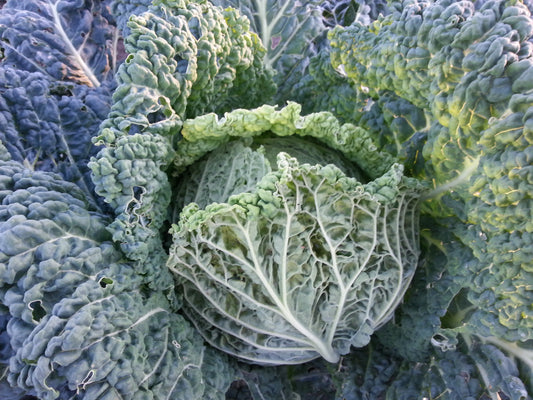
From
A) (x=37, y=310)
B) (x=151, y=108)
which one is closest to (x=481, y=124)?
(x=151, y=108)

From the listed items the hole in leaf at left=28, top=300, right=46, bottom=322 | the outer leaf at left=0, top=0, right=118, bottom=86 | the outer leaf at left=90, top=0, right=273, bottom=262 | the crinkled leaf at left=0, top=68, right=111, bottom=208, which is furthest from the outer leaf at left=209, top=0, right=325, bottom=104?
the hole in leaf at left=28, top=300, right=46, bottom=322

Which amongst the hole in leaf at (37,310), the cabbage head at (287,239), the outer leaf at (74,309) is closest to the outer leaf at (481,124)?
the cabbage head at (287,239)

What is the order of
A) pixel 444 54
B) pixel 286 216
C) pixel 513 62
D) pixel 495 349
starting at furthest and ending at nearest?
1. pixel 495 349
2. pixel 286 216
3. pixel 444 54
4. pixel 513 62

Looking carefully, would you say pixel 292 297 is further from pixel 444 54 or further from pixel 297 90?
pixel 297 90

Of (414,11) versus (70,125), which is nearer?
(414,11)

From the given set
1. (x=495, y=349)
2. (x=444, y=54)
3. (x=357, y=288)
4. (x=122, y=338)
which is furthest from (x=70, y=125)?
(x=495, y=349)

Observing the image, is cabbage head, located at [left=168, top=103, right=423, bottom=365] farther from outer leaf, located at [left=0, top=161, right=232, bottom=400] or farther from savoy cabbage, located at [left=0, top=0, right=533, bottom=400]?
outer leaf, located at [left=0, top=161, right=232, bottom=400]
